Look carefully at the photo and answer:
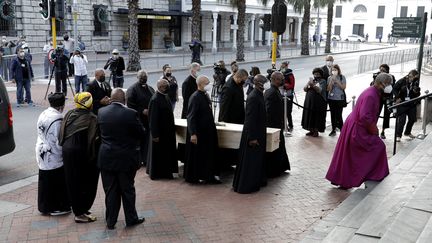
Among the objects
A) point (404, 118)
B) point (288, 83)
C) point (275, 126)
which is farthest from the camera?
point (288, 83)

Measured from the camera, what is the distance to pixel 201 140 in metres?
8.33

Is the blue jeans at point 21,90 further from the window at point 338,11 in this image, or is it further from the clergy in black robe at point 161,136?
the window at point 338,11

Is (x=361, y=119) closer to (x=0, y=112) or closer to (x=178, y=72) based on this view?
(x=0, y=112)

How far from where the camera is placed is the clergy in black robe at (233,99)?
9.13 m

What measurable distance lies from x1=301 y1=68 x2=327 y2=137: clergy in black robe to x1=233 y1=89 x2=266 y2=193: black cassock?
453 cm

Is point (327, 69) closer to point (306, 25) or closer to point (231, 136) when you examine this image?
point (231, 136)

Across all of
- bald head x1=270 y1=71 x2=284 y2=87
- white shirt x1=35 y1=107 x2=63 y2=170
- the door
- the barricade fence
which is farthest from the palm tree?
white shirt x1=35 y1=107 x2=63 y2=170

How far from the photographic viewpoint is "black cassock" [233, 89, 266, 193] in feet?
25.5

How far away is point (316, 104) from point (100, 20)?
31.6 meters

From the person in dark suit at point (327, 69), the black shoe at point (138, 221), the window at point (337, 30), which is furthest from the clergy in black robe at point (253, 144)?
the window at point (337, 30)

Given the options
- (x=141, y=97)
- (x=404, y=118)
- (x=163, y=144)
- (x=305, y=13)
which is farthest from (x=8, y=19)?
(x=404, y=118)

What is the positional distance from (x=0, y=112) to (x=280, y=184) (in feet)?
16.5

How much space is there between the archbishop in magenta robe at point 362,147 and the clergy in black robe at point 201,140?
2.07 metres

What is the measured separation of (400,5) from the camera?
94000 millimetres
